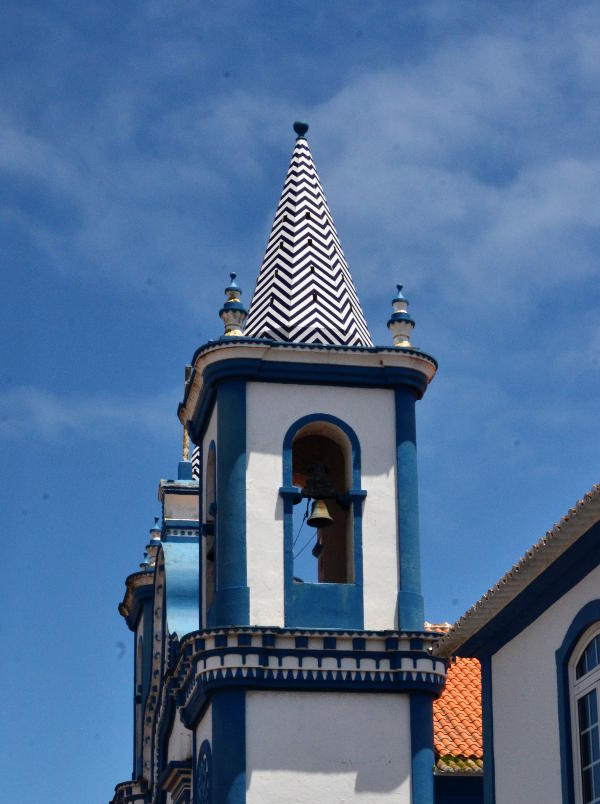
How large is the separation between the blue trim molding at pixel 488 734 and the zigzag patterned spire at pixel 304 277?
18.1ft

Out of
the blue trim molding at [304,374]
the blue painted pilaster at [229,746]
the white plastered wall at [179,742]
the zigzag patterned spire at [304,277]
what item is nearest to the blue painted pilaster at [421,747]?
the blue painted pilaster at [229,746]

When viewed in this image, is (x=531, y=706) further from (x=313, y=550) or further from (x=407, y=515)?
(x=313, y=550)

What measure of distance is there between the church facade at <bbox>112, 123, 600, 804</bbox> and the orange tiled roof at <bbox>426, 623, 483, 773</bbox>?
22mm

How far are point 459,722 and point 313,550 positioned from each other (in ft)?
8.82

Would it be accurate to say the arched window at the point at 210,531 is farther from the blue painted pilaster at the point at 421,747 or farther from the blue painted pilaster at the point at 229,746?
the blue painted pilaster at the point at 421,747

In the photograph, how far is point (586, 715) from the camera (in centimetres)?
1455

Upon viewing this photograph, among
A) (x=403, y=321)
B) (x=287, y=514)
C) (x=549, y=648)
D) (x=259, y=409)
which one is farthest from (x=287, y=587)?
(x=549, y=648)

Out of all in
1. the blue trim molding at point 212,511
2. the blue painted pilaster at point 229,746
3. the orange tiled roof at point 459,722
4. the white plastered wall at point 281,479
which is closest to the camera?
the blue painted pilaster at point 229,746

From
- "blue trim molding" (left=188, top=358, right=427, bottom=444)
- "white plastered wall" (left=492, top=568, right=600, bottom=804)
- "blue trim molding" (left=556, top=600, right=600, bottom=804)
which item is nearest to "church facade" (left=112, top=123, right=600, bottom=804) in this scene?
"blue trim molding" (left=188, top=358, right=427, bottom=444)

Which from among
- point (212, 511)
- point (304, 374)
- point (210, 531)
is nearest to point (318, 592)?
point (212, 511)

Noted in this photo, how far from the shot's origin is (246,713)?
19453mm

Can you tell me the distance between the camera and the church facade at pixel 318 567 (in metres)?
19.5

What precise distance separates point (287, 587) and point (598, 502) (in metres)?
7.14

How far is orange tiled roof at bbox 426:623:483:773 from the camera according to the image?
20.8 meters
